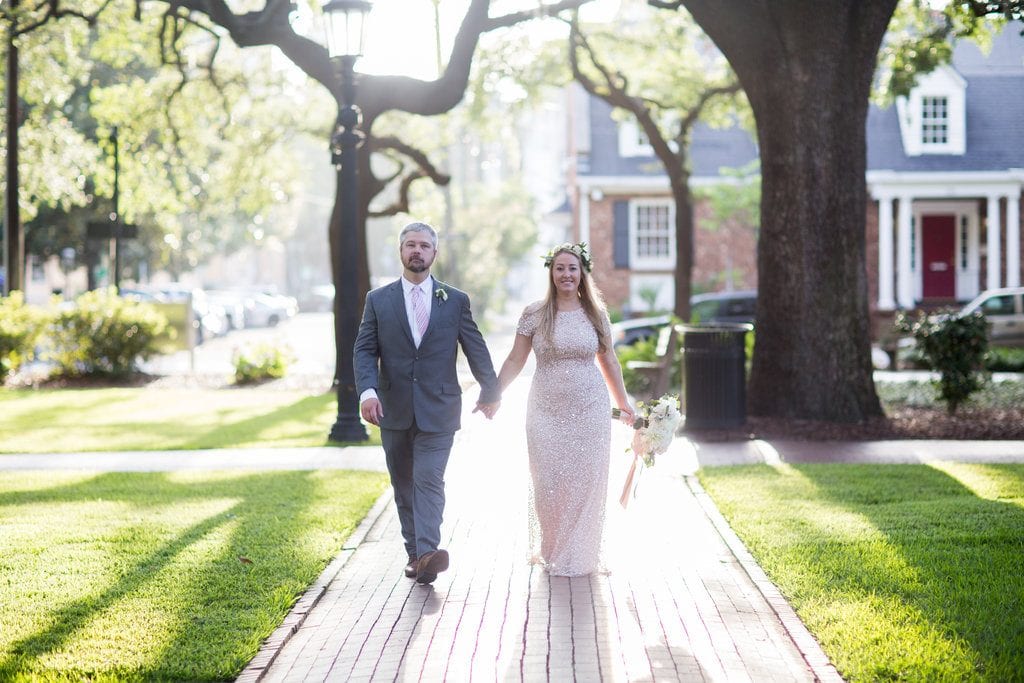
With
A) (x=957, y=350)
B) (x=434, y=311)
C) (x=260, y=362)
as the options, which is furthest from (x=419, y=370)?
(x=260, y=362)

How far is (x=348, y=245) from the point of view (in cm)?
1336

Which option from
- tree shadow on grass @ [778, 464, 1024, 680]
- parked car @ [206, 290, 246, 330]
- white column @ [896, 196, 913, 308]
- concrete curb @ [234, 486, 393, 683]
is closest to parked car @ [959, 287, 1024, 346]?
white column @ [896, 196, 913, 308]

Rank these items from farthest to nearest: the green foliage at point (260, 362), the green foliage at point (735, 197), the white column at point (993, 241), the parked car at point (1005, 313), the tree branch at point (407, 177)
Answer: the green foliage at point (735, 197)
the white column at point (993, 241)
the parked car at point (1005, 313)
the green foliage at point (260, 362)
the tree branch at point (407, 177)

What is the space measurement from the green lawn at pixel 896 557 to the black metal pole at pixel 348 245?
4.29 metres

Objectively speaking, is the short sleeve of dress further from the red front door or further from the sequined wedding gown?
the red front door

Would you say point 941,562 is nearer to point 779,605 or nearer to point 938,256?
point 779,605

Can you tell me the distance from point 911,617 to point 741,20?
899 cm

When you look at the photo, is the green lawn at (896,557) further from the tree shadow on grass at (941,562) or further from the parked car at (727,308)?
the parked car at (727,308)

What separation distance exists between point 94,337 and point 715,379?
1305cm

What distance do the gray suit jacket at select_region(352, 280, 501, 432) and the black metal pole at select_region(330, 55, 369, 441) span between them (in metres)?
6.02

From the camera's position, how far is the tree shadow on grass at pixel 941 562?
5.44 m

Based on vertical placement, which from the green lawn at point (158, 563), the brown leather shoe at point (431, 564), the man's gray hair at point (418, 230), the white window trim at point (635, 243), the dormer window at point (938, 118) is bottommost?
the green lawn at point (158, 563)

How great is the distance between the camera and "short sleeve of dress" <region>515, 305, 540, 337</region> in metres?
7.23

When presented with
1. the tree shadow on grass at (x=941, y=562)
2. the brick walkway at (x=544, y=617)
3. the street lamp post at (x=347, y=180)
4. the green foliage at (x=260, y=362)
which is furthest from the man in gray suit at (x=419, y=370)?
the green foliage at (x=260, y=362)
